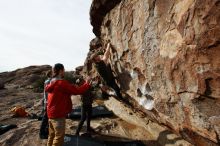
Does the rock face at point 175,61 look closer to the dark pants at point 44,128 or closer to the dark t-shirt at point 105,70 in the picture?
the dark t-shirt at point 105,70

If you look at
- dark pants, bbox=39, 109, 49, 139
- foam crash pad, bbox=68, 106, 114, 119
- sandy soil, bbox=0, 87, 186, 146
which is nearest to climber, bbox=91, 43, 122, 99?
foam crash pad, bbox=68, 106, 114, 119

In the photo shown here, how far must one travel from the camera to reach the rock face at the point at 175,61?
617cm

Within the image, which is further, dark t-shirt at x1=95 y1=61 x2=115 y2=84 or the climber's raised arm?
dark t-shirt at x1=95 y1=61 x2=115 y2=84

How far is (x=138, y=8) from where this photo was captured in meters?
8.45

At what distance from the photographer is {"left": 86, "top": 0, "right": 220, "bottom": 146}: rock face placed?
6168 millimetres

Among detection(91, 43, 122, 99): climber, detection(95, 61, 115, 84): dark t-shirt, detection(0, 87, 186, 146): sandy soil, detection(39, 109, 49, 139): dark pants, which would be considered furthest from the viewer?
detection(95, 61, 115, 84): dark t-shirt

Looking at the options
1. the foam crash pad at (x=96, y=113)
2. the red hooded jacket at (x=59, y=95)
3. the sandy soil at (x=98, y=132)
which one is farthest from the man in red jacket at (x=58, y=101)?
the foam crash pad at (x=96, y=113)

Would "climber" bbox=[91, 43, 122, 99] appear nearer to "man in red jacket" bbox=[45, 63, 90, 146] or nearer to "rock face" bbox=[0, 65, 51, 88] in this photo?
"man in red jacket" bbox=[45, 63, 90, 146]

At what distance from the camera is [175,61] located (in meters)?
6.95

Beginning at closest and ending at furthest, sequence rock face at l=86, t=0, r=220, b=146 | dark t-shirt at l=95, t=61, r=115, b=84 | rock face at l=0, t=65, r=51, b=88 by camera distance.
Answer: rock face at l=86, t=0, r=220, b=146, dark t-shirt at l=95, t=61, r=115, b=84, rock face at l=0, t=65, r=51, b=88

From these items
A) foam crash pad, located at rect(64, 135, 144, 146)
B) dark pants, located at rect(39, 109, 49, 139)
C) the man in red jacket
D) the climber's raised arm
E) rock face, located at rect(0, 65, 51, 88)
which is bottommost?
foam crash pad, located at rect(64, 135, 144, 146)

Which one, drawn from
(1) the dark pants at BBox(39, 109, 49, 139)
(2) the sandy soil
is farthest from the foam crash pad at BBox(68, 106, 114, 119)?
(1) the dark pants at BBox(39, 109, 49, 139)

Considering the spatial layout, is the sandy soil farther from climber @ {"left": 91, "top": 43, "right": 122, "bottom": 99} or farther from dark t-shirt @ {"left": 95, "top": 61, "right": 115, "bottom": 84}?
dark t-shirt @ {"left": 95, "top": 61, "right": 115, "bottom": 84}

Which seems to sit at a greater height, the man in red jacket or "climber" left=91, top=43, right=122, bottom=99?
"climber" left=91, top=43, right=122, bottom=99
